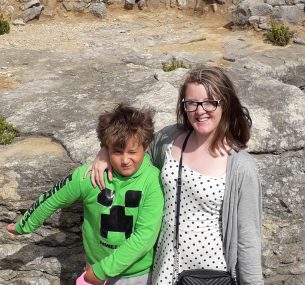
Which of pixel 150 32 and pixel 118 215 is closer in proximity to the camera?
pixel 118 215

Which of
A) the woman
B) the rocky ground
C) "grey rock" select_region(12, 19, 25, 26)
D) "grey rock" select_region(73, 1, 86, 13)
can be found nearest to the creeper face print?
the woman

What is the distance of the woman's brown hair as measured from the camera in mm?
3914

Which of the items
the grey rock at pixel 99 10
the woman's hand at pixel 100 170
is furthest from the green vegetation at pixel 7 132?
the grey rock at pixel 99 10

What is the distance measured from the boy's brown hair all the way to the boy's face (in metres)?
0.03

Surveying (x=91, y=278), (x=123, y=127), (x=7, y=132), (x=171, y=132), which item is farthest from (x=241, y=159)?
(x=7, y=132)

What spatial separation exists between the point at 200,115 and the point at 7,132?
365 centimetres

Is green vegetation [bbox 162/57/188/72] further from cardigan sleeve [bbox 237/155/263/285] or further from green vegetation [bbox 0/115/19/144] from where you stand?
cardigan sleeve [bbox 237/155/263/285]

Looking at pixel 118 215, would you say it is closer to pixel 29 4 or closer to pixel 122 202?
pixel 122 202

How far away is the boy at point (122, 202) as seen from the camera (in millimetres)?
4051

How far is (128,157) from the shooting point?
13.4 feet

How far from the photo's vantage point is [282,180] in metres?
6.10

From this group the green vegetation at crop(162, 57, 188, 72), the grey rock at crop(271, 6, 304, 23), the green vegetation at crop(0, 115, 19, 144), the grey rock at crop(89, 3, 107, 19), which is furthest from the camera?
the grey rock at crop(89, 3, 107, 19)

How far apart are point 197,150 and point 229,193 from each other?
1.52 feet

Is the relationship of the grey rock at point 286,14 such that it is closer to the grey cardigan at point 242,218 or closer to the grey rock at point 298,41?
the grey rock at point 298,41
